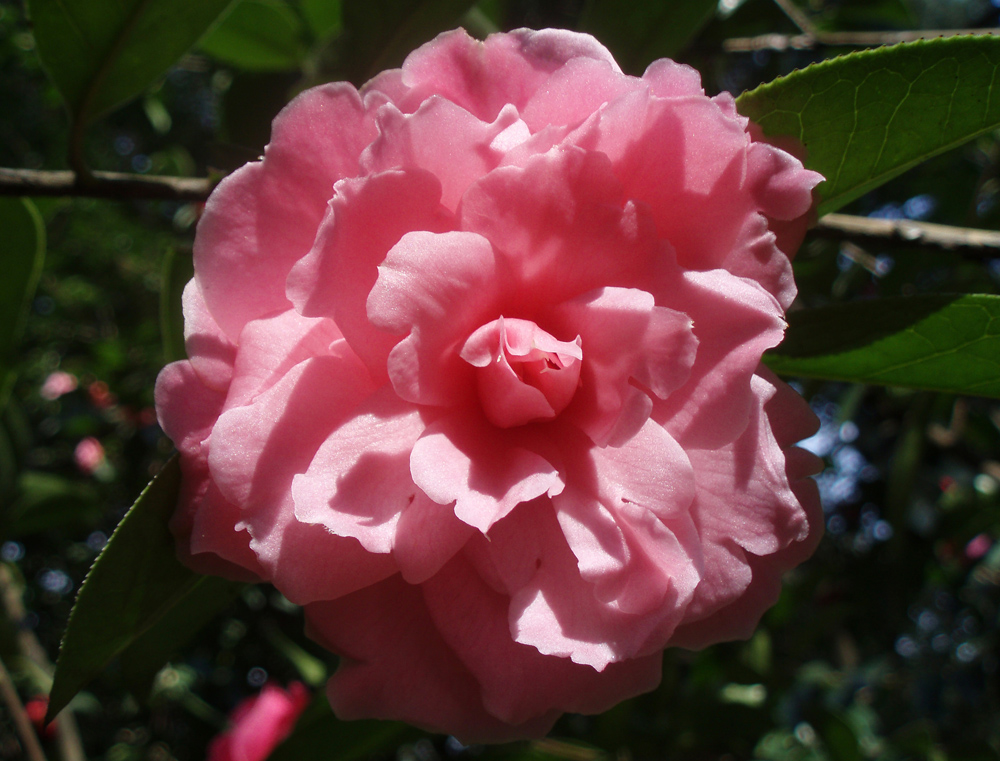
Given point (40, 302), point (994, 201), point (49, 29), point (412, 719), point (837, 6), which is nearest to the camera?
point (412, 719)

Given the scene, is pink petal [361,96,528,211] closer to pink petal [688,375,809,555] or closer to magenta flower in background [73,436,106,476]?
pink petal [688,375,809,555]

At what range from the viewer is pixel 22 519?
6.08 feet

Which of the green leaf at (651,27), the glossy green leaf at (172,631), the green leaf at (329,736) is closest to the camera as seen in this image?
the glossy green leaf at (172,631)

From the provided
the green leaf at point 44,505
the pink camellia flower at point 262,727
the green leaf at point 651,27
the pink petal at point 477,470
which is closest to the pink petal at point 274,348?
the pink petal at point 477,470

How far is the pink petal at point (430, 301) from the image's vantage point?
0.54 m

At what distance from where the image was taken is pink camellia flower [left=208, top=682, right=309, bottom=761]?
5.67 ft

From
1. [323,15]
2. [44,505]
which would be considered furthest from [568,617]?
[44,505]

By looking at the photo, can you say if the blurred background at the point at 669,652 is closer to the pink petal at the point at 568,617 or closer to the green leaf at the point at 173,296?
the green leaf at the point at 173,296

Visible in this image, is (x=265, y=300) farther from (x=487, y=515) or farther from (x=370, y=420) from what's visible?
(x=487, y=515)

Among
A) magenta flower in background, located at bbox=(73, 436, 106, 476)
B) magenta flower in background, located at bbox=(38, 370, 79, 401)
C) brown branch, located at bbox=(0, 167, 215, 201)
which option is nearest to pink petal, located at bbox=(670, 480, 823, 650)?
brown branch, located at bbox=(0, 167, 215, 201)

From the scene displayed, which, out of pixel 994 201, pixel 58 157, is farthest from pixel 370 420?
pixel 58 157

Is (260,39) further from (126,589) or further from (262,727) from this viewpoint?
(262,727)

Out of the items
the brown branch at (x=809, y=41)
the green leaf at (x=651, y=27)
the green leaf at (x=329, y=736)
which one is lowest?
the green leaf at (x=329, y=736)

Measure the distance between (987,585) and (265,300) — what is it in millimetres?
2701
